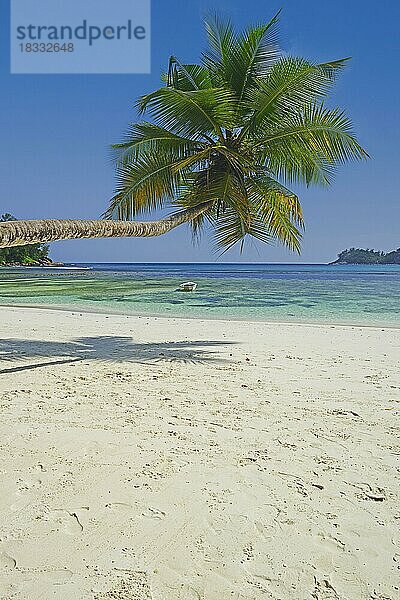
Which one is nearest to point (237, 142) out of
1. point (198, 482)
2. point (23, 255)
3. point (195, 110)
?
point (195, 110)

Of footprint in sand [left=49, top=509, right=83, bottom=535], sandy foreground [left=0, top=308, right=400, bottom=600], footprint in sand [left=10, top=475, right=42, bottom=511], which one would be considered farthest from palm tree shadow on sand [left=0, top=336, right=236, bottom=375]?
footprint in sand [left=49, top=509, right=83, bottom=535]

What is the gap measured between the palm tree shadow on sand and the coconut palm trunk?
6.44 ft

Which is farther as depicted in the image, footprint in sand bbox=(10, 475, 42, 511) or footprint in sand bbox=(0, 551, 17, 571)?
footprint in sand bbox=(10, 475, 42, 511)

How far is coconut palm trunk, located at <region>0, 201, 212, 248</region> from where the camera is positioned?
20.1ft

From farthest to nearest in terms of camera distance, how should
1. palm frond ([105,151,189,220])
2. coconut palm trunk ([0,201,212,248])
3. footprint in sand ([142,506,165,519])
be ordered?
palm frond ([105,151,189,220]), coconut palm trunk ([0,201,212,248]), footprint in sand ([142,506,165,519])

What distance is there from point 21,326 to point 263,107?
7.63 meters

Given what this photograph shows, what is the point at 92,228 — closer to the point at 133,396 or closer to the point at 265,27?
the point at 133,396

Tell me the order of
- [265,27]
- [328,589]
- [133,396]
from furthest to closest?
[265,27]
[133,396]
[328,589]

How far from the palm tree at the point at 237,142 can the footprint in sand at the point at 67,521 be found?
6.04m

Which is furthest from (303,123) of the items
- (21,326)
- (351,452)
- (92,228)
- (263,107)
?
(21,326)

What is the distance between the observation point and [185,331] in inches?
496

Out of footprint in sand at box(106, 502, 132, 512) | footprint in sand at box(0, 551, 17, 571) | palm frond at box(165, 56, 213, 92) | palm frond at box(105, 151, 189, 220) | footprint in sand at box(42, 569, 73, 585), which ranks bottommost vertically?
footprint in sand at box(42, 569, 73, 585)

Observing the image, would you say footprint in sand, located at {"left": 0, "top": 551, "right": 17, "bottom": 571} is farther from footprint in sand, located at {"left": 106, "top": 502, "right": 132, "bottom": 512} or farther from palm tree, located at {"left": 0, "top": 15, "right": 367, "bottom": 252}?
palm tree, located at {"left": 0, "top": 15, "right": 367, "bottom": 252}

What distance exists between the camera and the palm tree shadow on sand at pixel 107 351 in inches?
330
